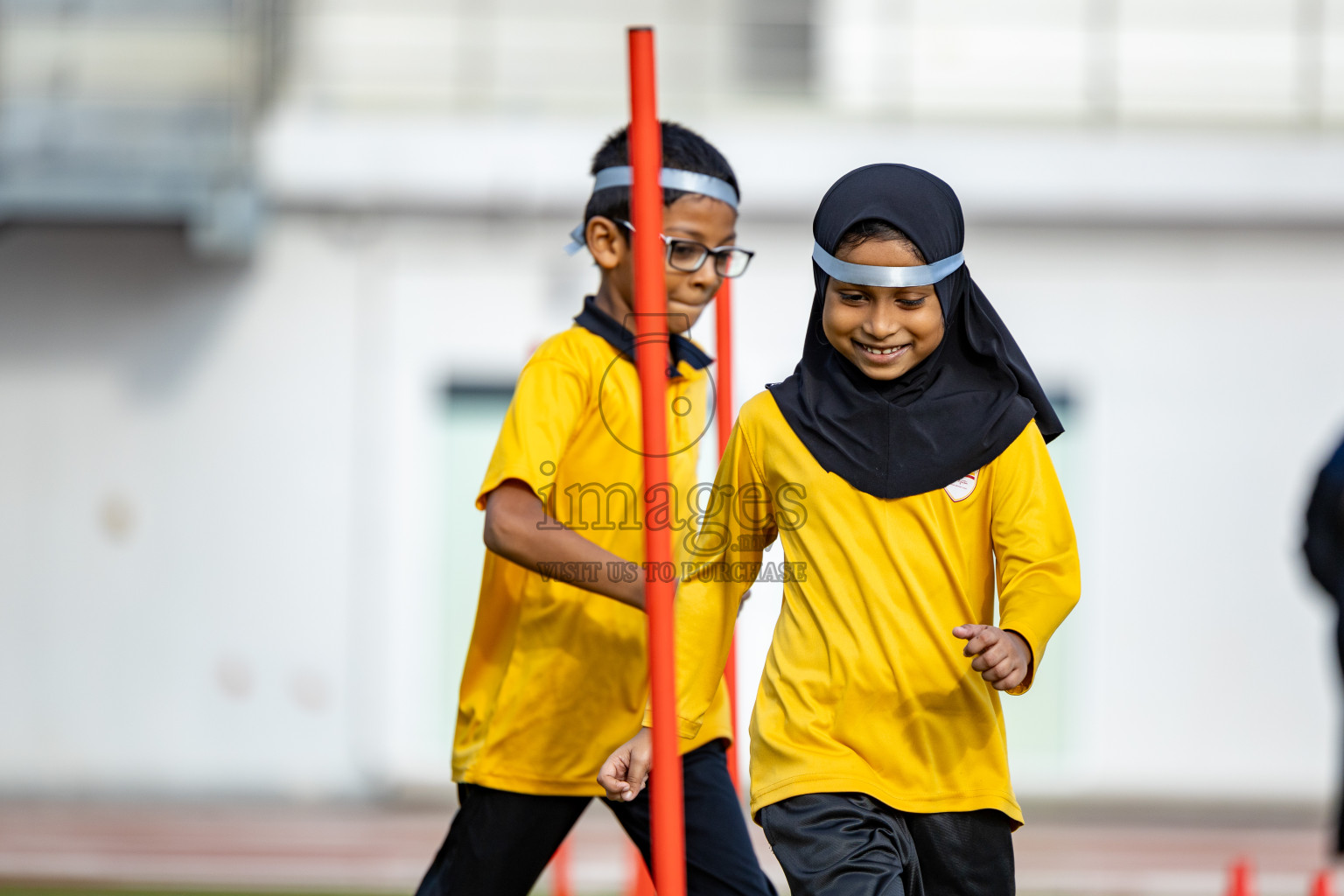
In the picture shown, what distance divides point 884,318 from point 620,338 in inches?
32.8

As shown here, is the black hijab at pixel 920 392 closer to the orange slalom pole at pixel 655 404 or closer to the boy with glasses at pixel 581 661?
the orange slalom pole at pixel 655 404

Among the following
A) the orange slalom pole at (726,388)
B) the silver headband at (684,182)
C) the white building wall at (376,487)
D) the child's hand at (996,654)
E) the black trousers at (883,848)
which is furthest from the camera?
the white building wall at (376,487)

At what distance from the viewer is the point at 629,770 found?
273cm

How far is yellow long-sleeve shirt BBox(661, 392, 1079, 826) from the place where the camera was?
262cm

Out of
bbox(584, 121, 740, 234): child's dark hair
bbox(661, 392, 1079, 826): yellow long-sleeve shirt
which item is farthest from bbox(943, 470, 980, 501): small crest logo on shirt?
bbox(584, 121, 740, 234): child's dark hair

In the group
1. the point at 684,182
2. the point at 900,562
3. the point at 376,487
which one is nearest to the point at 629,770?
the point at 900,562

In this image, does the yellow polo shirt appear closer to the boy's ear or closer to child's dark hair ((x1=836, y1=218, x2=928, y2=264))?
the boy's ear

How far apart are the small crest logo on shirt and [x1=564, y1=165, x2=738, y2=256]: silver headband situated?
95 cm

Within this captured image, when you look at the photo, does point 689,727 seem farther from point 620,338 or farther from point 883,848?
point 620,338

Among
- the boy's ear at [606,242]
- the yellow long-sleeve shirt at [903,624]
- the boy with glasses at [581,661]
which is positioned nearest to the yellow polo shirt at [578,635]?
the boy with glasses at [581,661]

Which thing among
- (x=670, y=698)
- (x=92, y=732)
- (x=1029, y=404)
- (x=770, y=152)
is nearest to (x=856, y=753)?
(x=670, y=698)

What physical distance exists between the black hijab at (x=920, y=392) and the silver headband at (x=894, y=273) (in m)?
0.02

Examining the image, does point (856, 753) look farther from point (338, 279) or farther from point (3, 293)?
point (3, 293)

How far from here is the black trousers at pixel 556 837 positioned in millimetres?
3166
